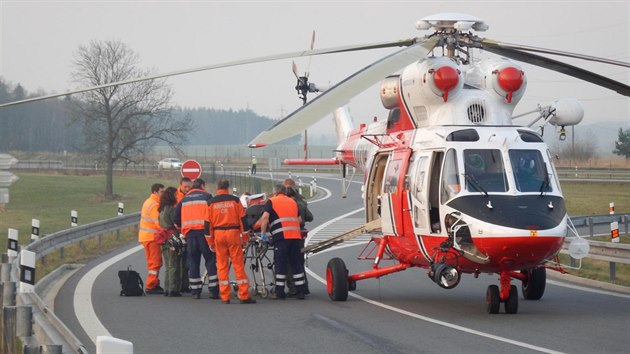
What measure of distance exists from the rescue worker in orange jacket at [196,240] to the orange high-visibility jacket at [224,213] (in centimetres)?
68

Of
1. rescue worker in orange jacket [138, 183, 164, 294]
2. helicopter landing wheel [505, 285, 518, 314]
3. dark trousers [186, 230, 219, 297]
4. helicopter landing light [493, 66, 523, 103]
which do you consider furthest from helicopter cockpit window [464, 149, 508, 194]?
rescue worker in orange jacket [138, 183, 164, 294]

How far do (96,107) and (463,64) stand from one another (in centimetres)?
4004

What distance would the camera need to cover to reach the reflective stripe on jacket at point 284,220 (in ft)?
53.6

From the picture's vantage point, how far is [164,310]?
14961 millimetres

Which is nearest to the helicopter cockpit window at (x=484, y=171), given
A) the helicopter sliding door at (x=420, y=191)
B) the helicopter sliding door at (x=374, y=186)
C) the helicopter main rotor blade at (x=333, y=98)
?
the helicopter sliding door at (x=420, y=191)

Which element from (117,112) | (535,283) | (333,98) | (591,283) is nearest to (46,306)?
(333,98)

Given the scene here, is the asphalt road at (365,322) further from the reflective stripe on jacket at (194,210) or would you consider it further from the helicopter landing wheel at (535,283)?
the reflective stripe on jacket at (194,210)

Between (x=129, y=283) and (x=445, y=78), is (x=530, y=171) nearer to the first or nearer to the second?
(x=445, y=78)

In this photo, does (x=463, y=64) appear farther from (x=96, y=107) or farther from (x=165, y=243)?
(x=96, y=107)

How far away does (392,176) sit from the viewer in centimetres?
1548

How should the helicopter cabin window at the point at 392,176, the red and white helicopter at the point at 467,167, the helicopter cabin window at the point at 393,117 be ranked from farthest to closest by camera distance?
the helicopter cabin window at the point at 393,117 < the helicopter cabin window at the point at 392,176 < the red and white helicopter at the point at 467,167

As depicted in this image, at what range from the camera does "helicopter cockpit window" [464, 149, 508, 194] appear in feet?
44.0

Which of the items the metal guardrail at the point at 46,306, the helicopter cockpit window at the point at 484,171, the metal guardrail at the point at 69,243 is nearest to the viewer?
the metal guardrail at the point at 46,306

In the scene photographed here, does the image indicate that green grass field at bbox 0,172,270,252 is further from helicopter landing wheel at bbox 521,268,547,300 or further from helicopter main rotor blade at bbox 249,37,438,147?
helicopter main rotor blade at bbox 249,37,438,147
